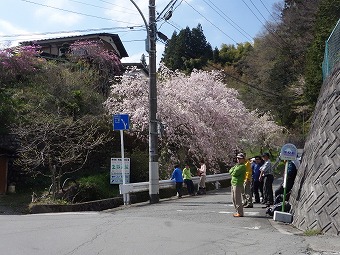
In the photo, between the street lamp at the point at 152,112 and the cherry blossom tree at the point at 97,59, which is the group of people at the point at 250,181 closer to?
the street lamp at the point at 152,112

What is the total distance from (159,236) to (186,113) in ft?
54.4

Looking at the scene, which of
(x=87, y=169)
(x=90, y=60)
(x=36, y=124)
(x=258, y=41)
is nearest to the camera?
(x=36, y=124)

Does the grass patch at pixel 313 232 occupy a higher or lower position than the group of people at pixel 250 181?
lower

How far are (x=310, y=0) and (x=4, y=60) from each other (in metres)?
30.1

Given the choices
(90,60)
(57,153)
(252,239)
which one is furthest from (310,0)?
(252,239)

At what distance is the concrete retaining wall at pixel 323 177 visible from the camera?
30.2 ft

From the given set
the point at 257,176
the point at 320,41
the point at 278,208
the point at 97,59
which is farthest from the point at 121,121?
the point at 320,41

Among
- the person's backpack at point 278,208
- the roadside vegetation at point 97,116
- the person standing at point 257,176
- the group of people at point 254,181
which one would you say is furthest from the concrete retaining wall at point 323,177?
the roadside vegetation at point 97,116

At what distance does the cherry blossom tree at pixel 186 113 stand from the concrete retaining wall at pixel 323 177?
13.4 meters

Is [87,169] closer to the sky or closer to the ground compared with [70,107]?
closer to the ground

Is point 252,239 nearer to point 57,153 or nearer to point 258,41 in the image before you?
point 57,153

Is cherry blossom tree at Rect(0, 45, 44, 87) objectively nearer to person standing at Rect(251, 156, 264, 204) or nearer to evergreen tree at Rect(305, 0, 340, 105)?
person standing at Rect(251, 156, 264, 204)

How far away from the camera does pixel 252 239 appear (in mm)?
9172

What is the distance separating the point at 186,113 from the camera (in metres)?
25.8
